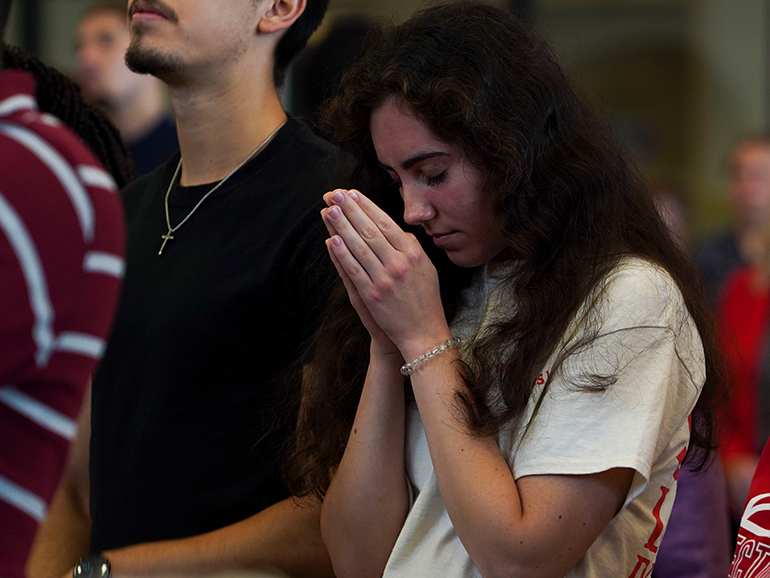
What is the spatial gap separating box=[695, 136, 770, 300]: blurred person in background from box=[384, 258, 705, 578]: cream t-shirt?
3221mm

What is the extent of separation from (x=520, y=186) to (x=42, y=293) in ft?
2.81

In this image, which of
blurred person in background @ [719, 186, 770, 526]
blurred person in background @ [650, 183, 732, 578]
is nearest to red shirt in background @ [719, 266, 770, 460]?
blurred person in background @ [719, 186, 770, 526]

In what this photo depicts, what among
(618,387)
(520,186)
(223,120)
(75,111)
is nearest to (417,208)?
(520,186)

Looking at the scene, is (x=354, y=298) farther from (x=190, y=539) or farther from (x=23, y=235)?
(x=23, y=235)

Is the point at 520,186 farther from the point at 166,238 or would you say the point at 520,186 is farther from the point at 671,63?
the point at 671,63

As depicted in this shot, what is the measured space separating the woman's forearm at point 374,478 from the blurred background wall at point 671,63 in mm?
4272

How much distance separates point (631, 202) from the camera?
1630 millimetres

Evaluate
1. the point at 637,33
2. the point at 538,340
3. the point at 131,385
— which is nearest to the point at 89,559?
the point at 131,385

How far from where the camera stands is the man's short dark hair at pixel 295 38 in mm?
2033

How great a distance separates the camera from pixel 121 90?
4.04 metres

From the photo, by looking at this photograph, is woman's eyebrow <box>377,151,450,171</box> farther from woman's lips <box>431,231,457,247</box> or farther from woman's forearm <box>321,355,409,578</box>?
woman's forearm <box>321,355,409,578</box>

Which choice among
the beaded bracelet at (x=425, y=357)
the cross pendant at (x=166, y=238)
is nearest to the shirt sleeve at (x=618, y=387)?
the beaded bracelet at (x=425, y=357)

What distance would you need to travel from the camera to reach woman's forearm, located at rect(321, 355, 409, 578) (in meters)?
1.58

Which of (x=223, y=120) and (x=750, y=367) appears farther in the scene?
(x=750, y=367)
